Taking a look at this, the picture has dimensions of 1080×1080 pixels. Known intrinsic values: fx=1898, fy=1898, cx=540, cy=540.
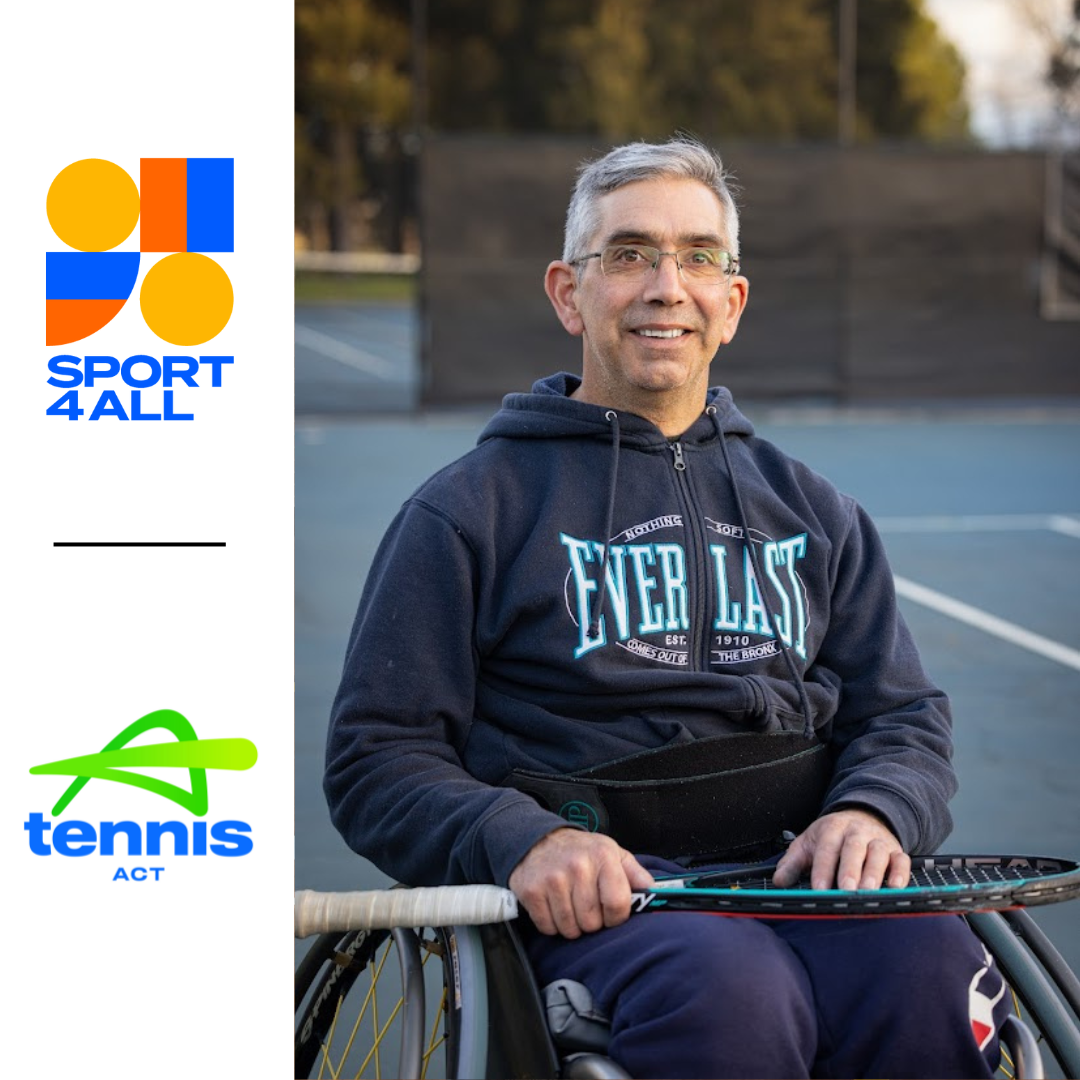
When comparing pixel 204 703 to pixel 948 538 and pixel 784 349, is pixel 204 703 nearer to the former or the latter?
pixel 948 538

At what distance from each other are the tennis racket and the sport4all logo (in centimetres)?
32

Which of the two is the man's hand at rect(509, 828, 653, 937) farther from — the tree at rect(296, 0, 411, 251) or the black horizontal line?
the tree at rect(296, 0, 411, 251)

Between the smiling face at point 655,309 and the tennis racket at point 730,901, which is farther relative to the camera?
the smiling face at point 655,309

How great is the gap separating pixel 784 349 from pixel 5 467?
503 inches

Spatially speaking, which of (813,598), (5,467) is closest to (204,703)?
(5,467)

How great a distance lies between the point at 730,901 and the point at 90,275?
0.89 meters

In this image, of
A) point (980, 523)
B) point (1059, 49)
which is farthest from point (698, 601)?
point (1059, 49)

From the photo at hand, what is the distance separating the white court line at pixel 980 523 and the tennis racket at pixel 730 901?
24.2ft

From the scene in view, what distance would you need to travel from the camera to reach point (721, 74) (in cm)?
3309

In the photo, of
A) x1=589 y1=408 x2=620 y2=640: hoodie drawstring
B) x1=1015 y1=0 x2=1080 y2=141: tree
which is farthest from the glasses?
x1=1015 y1=0 x2=1080 y2=141: tree

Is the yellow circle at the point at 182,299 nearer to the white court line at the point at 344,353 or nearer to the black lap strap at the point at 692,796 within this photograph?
the black lap strap at the point at 692,796

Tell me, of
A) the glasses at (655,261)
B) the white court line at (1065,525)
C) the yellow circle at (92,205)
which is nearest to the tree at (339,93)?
the white court line at (1065,525)

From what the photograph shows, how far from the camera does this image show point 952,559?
27.8 ft

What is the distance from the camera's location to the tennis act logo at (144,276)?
1.61 meters
